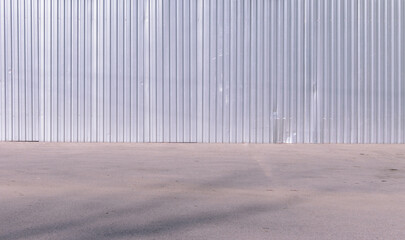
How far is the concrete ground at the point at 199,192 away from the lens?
24.1 ft

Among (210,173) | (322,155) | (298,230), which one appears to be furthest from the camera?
(322,155)

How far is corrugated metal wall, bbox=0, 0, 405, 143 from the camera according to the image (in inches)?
617

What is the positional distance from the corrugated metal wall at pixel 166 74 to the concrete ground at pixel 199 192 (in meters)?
0.91

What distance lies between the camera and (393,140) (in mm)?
15992

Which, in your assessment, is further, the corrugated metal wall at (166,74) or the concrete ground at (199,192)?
the corrugated metal wall at (166,74)

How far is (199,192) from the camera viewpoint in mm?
9648

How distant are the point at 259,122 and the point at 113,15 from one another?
4676 millimetres

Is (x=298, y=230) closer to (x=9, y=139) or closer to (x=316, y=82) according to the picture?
(x=316, y=82)

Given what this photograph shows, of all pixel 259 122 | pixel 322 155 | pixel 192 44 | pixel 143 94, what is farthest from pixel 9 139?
pixel 322 155

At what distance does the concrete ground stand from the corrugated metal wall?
Result: 0.91 metres

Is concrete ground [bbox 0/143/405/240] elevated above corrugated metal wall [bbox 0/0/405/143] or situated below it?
below

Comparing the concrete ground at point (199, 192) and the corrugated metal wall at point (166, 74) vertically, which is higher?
the corrugated metal wall at point (166, 74)

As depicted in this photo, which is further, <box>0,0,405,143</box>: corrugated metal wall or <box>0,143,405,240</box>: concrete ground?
<box>0,0,405,143</box>: corrugated metal wall

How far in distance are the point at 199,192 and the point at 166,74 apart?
258 inches
